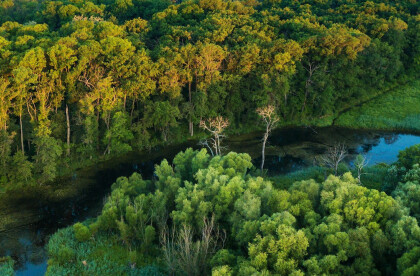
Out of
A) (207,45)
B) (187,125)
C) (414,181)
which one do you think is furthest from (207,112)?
(414,181)

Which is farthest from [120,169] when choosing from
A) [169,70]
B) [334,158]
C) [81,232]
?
[334,158]

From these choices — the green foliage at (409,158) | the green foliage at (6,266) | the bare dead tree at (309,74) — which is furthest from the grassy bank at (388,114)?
the green foliage at (6,266)

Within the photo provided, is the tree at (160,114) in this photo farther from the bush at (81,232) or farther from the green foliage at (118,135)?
the bush at (81,232)

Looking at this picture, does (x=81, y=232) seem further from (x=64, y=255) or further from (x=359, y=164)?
(x=359, y=164)

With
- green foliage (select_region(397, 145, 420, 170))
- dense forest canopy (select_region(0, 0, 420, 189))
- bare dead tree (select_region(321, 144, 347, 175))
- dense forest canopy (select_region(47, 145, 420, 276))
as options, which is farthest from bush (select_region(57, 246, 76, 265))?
green foliage (select_region(397, 145, 420, 170))

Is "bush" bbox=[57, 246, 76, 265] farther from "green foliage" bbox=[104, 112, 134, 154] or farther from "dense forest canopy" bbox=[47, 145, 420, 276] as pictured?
"green foliage" bbox=[104, 112, 134, 154]

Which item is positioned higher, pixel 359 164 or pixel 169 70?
pixel 169 70
